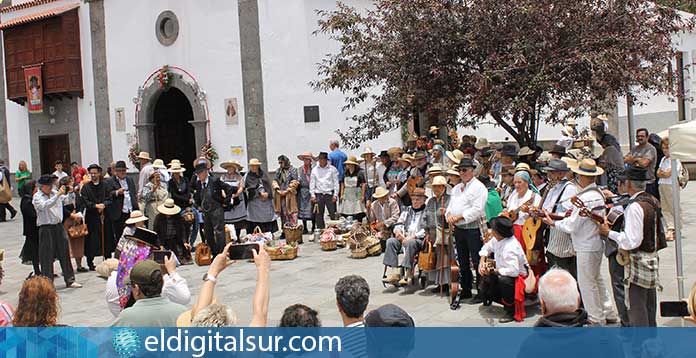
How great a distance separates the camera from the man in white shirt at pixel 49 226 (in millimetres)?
10336

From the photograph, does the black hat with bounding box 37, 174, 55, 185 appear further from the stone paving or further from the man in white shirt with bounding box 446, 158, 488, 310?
the man in white shirt with bounding box 446, 158, 488, 310

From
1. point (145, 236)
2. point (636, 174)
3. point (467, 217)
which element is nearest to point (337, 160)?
point (467, 217)

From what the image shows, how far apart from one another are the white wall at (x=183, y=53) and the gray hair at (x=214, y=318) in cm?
1545

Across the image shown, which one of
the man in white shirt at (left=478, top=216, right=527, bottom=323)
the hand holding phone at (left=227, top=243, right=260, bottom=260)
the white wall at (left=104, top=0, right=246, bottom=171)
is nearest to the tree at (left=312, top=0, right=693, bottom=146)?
the man in white shirt at (left=478, top=216, right=527, bottom=323)

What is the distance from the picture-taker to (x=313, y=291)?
31.9 ft

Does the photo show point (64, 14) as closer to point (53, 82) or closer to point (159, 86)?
point (53, 82)

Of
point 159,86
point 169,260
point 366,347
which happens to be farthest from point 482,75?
point 159,86

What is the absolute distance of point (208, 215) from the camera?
12.5m

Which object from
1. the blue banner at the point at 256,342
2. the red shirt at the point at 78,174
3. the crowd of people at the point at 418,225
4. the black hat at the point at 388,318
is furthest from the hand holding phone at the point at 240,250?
the red shirt at the point at 78,174

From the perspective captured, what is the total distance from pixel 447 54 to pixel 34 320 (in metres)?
8.40

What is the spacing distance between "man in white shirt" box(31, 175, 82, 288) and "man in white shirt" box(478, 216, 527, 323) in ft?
20.5

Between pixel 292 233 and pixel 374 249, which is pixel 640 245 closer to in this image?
pixel 374 249

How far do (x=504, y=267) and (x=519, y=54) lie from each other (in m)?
4.16

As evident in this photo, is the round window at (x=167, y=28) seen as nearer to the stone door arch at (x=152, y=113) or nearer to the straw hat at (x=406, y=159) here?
the stone door arch at (x=152, y=113)
